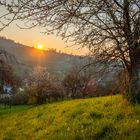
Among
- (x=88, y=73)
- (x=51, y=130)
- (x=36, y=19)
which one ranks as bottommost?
(x=51, y=130)

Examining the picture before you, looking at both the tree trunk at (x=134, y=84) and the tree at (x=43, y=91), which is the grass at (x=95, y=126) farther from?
the tree at (x=43, y=91)

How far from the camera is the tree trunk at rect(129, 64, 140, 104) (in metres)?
14.4

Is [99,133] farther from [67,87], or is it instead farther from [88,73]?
[67,87]


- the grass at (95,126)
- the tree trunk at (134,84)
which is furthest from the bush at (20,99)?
the tree trunk at (134,84)

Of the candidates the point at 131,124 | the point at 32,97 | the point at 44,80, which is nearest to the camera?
the point at 131,124

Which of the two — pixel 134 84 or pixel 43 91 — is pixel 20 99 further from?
pixel 134 84

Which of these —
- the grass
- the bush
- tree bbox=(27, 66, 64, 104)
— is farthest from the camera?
the bush

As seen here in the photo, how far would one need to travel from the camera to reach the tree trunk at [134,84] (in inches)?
565

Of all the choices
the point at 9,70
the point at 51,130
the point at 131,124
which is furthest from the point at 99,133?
the point at 9,70

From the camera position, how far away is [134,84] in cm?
1459

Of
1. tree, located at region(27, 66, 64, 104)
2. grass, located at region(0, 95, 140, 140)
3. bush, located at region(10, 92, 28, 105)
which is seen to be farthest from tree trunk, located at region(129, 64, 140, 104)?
bush, located at region(10, 92, 28, 105)

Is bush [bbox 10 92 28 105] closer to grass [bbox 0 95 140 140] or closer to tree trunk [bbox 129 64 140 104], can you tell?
grass [bbox 0 95 140 140]

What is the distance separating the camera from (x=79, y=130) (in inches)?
478

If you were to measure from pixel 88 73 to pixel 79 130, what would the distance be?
188 cm
